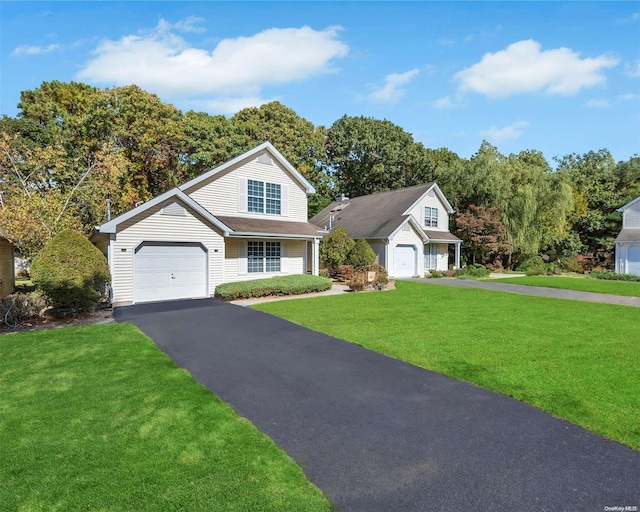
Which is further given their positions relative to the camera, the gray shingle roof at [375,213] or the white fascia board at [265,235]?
the gray shingle roof at [375,213]

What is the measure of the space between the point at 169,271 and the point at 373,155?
31.0 metres

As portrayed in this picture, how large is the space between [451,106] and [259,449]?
1653cm

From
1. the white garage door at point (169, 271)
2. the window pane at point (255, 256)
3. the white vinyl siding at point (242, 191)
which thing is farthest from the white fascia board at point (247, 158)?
the window pane at point (255, 256)

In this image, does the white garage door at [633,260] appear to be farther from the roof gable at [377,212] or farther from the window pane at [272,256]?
the window pane at [272,256]

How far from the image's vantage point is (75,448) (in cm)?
397

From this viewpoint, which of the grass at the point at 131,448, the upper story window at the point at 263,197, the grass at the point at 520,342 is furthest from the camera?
the upper story window at the point at 263,197

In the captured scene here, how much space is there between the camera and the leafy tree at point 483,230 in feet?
99.0

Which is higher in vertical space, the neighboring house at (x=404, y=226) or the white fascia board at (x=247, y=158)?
the white fascia board at (x=247, y=158)

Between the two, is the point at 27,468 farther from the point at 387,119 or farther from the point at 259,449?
the point at 387,119

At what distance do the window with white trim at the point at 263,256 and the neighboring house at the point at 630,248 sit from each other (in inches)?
1074

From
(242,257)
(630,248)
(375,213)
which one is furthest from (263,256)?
(630,248)

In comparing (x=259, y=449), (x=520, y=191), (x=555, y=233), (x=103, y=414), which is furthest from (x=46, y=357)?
(x=555, y=233)

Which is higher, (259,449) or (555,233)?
(555,233)

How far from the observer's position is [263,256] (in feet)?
62.3
